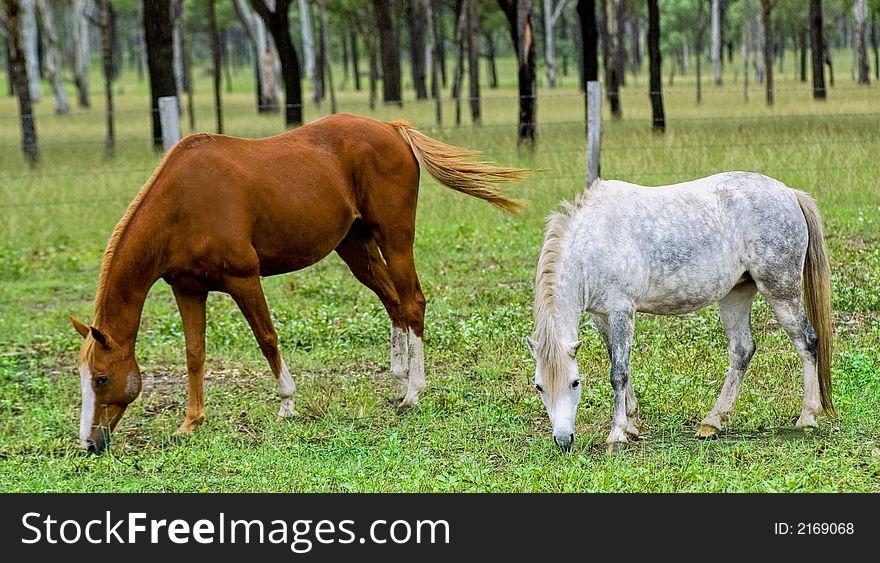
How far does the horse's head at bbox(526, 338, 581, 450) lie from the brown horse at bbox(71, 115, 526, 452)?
1673 millimetres

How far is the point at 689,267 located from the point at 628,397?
2.70 ft

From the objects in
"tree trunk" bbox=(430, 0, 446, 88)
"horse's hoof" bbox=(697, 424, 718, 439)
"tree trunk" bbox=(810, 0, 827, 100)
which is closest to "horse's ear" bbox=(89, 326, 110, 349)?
"horse's hoof" bbox=(697, 424, 718, 439)

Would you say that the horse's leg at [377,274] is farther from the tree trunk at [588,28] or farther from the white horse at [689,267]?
the tree trunk at [588,28]

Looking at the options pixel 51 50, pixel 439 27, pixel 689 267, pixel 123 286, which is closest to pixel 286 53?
pixel 123 286

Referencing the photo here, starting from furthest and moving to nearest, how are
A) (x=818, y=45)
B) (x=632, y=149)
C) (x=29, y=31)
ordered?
1. (x=29, y=31)
2. (x=818, y=45)
3. (x=632, y=149)

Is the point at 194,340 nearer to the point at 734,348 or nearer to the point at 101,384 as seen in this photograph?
the point at 101,384

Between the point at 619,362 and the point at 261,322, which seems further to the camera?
the point at 261,322

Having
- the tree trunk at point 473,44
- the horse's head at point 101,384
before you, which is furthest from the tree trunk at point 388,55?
the horse's head at point 101,384

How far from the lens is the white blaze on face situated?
5969 millimetres

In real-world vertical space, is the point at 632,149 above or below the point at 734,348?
above

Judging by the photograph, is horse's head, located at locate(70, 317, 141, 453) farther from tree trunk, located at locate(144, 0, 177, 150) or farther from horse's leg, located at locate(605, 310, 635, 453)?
tree trunk, located at locate(144, 0, 177, 150)

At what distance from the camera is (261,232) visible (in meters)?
6.62

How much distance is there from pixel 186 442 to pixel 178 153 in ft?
5.59
